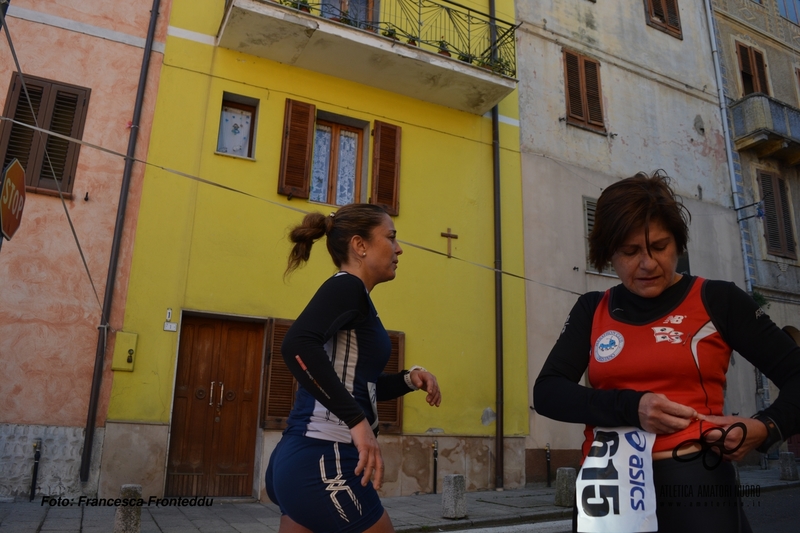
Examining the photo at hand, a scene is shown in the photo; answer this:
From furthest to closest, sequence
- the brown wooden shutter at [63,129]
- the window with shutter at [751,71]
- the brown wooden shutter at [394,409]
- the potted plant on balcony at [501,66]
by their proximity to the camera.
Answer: the window with shutter at [751,71] → the potted plant on balcony at [501,66] → the brown wooden shutter at [394,409] → the brown wooden shutter at [63,129]

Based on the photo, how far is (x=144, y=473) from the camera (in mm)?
8375

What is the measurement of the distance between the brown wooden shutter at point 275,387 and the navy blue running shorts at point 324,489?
7012mm

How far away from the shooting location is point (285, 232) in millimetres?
9742

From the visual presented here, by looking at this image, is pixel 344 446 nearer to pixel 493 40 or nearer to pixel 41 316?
pixel 41 316

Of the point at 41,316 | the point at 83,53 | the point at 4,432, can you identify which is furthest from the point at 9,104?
the point at 4,432

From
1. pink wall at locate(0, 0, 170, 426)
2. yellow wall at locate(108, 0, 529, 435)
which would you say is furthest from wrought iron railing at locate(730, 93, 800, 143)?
pink wall at locate(0, 0, 170, 426)

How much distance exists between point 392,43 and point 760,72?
1192 centimetres

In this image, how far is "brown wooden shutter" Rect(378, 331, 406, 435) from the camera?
32.9ft

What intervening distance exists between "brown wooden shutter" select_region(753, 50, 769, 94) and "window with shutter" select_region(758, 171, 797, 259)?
247 centimetres

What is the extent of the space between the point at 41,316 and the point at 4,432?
1467 mm

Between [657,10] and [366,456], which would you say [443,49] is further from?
[366,456]

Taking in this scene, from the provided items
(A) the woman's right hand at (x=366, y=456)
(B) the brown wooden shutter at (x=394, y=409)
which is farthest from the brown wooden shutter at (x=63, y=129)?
(A) the woman's right hand at (x=366, y=456)

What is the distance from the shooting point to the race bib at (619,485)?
1757mm

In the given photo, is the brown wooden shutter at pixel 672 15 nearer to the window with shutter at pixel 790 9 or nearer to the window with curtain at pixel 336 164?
the window with shutter at pixel 790 9
